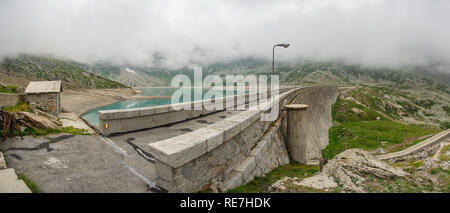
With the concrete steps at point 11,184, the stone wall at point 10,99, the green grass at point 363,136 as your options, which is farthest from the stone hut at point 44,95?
the green grass at point 363,136

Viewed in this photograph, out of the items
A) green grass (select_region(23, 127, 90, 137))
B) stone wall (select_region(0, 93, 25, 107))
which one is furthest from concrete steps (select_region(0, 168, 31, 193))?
stone wall (select_region(0, 93, 25, 107))

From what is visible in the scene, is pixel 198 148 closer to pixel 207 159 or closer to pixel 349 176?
pixel 207 159

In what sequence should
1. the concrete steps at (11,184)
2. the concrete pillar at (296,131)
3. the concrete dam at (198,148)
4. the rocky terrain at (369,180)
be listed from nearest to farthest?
the concrete steps at (11,184)
the concrete dam at (198,148)
the rocky terrain at (369,180)
the concrete pillar at (296,131)

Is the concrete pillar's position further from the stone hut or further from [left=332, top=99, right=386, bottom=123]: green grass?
[left=332, top=99, right=386, bottom=123]: green grass

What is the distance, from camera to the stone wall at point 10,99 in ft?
48.9

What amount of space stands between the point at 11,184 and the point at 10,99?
1851 centimetres

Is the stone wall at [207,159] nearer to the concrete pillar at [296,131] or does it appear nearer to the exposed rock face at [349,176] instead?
the exposed rock face at [349,176]

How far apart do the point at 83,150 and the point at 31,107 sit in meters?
15.9

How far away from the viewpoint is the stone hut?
1653 cm

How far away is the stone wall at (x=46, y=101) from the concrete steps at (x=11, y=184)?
58.1ft

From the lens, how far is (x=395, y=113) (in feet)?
257

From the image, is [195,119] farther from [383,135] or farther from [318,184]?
[383,135]

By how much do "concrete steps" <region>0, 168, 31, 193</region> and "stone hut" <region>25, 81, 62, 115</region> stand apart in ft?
57.9

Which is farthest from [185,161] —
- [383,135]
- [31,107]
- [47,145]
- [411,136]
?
[411,136]
